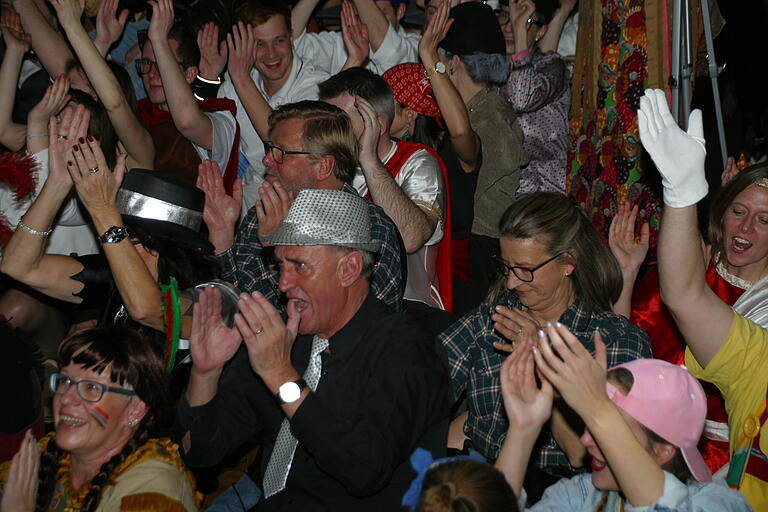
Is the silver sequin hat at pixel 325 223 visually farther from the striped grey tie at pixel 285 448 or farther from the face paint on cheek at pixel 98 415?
the face paint on cheek at pixel 98 415

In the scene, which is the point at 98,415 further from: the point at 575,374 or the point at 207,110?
the point at 207,110

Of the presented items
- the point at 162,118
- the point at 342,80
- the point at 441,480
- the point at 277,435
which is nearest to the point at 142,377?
the point at 277,435

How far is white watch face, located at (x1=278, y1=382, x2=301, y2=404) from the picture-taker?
2.27 metres

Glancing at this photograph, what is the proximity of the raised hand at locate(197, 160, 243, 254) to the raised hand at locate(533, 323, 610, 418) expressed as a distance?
1.80 meters

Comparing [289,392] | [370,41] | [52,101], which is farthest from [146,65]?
[289,392]

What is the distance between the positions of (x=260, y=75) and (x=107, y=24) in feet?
2.87

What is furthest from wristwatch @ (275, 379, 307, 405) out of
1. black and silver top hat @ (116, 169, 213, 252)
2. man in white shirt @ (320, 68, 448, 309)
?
man in white shirt @ (320, 68, 448, 309)

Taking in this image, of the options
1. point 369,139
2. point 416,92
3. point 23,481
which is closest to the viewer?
point 23,481

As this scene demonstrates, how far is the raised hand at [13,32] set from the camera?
4.29 m

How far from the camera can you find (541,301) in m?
2.97

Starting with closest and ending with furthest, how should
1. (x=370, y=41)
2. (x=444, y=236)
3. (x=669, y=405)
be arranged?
1. (x=669, y=405)
2. (x=444, y=236)
3. (x=370, y=41)

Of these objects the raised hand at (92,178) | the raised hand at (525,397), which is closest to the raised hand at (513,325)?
the raised hand at (525,397)

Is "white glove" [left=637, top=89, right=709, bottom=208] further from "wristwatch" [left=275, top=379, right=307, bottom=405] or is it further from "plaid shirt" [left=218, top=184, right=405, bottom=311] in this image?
"wristwatch" [left=275, top=379, right=307, bottom=405]

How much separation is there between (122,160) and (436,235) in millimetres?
1344
